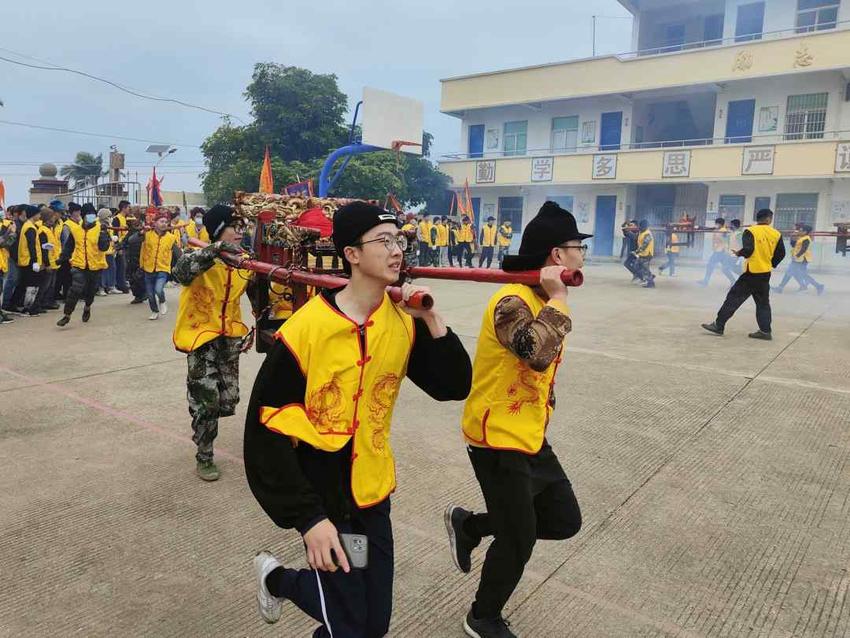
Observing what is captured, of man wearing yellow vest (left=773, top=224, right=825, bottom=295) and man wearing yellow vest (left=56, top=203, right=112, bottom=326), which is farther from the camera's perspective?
man wearing yellow vest (left=773, top=224, right=825, bottom=295)

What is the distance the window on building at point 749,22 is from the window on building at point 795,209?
→ 6.17m

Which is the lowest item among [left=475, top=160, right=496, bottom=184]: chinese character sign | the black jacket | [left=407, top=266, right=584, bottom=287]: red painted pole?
the black jacket

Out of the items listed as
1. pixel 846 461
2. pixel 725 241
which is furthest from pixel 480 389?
pixel 725 241

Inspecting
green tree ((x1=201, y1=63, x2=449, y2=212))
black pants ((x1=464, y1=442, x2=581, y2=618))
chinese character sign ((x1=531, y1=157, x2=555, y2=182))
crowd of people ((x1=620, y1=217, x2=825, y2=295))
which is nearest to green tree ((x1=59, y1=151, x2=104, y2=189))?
green tree ((x1=201, y1=63, x2=449, y2=212))

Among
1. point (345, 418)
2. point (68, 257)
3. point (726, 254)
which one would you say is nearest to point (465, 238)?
point (726, 254)

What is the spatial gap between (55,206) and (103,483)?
29.6ft

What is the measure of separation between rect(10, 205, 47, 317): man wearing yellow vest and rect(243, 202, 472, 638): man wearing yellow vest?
927 cm

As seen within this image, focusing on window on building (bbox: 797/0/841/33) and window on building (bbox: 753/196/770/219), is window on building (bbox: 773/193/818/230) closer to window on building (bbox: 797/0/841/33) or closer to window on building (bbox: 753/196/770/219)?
window on building (bbox: 753/196/770/219)

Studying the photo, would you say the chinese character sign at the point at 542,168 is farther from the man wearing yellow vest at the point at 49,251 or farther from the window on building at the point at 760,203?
the man wearing yellow vest at the point at 49,251

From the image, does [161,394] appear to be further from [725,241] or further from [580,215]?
[580,215]

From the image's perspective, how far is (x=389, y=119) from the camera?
1731 centimetres

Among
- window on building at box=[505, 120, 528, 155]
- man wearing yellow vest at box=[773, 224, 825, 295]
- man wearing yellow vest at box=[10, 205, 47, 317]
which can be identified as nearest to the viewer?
man wearing yellow vest at box=[10, 205, 47, 317]

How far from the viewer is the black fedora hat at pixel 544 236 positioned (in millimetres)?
2393

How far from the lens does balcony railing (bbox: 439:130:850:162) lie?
70.7 ft
